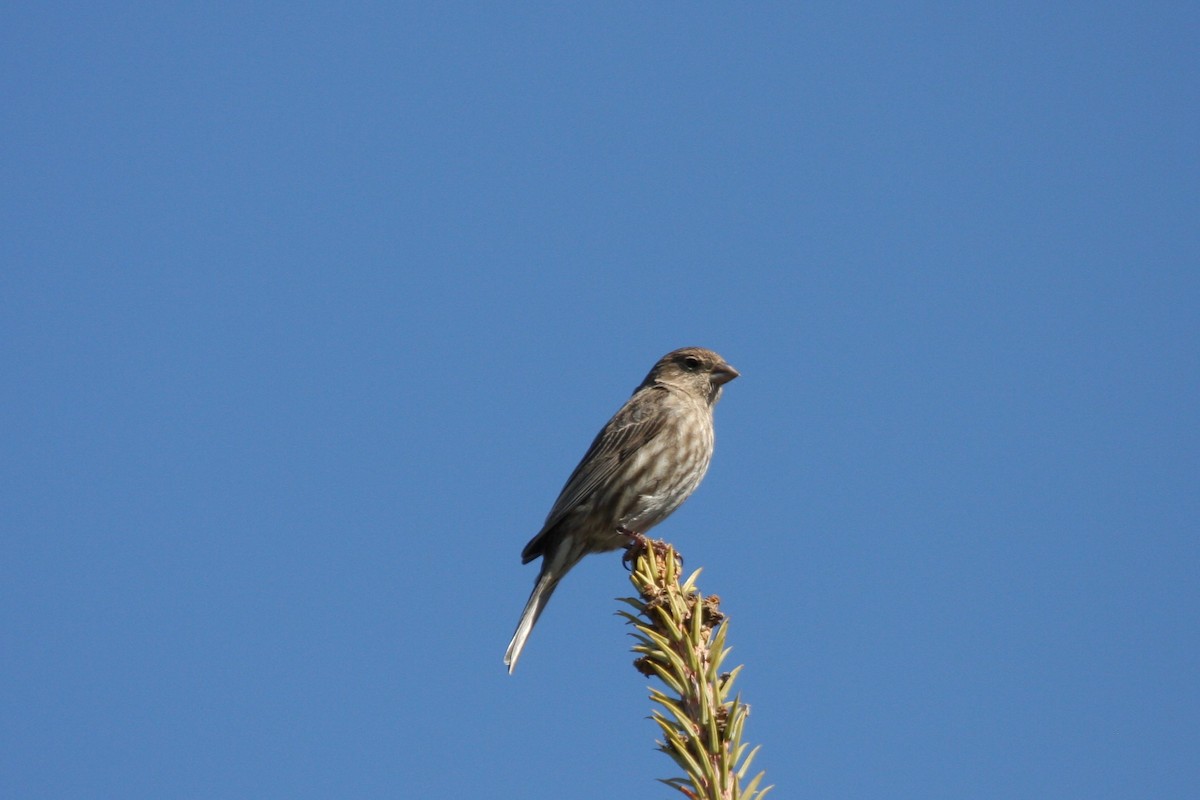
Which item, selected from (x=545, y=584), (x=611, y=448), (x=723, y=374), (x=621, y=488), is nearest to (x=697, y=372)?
(x=723, y=374)

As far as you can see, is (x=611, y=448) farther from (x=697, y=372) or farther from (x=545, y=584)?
(x=697, y=372)

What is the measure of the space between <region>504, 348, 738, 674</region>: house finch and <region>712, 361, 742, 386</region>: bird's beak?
0.73m

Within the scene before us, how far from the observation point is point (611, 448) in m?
8.94

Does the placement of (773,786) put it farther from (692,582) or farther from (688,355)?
(688,355)

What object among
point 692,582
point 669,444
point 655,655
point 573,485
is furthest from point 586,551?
point 655,655

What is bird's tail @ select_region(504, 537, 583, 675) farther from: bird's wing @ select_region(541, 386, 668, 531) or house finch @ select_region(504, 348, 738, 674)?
bird's wing @ select_region(541, 386, 668, 531)

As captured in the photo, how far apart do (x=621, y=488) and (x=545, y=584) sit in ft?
3.04

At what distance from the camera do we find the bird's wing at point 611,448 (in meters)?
8.65

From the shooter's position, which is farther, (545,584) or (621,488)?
(621,488)

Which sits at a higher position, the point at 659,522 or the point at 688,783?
the point at 659,522

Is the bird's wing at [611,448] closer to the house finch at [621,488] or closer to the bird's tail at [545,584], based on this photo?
the house finch at [621,488]

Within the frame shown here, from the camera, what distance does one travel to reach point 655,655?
3988 millimetres

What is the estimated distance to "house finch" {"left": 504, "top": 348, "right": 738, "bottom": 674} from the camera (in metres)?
8.58

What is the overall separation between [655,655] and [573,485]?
487cm
